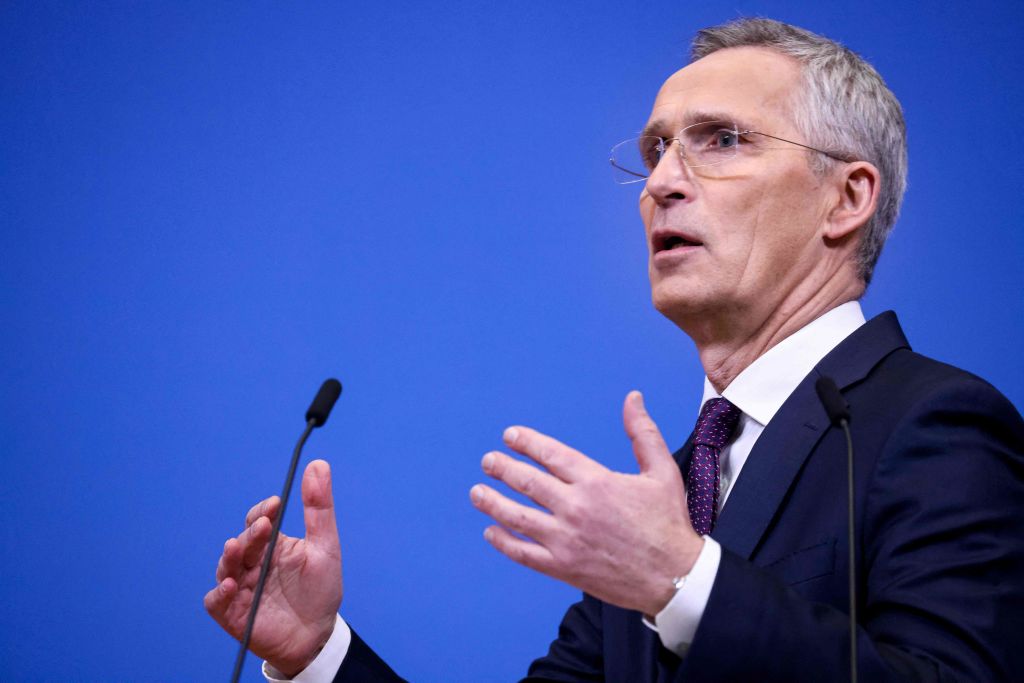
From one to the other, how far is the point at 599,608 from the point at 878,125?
0.86 metres

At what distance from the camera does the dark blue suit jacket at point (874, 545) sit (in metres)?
0.89

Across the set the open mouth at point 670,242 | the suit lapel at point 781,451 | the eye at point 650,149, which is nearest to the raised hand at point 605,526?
the suit lapel at point 781,451

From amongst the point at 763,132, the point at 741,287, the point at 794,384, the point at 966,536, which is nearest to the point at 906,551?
the point at 966,536

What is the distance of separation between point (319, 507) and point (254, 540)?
0.33 ft

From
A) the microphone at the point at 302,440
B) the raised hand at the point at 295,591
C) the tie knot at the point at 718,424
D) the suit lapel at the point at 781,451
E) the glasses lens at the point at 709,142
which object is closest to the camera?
the microphone at the point at 302,440

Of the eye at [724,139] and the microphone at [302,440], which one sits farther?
the eye at [724,139]

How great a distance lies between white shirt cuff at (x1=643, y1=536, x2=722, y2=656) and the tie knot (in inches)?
19.4

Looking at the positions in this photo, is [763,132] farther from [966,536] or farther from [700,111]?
[966,536]

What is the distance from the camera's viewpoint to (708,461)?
1.35 m

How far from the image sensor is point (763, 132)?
1.49 meters

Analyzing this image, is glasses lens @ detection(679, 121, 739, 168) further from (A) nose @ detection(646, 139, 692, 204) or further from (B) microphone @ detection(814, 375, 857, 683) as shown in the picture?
(B) microphone @ detection(814, 375, 857, 683)

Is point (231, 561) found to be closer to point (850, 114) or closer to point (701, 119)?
point (701, 119)

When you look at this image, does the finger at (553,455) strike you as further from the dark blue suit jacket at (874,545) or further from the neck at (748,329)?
the neck at (748,329)

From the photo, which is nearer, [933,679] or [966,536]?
[933,679]
